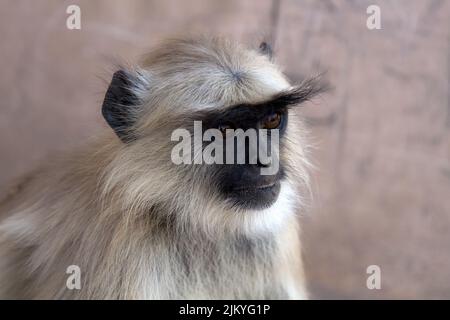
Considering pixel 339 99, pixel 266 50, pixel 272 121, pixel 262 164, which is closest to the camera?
pixel 262 164

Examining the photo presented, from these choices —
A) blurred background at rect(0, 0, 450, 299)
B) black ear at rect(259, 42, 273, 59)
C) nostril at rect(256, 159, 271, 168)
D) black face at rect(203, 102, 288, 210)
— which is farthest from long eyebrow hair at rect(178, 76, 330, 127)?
blurred background at rect(0, 0, 450, 299)

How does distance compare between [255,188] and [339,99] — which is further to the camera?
[339,99]

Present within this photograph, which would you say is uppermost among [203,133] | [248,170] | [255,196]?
[203,133]

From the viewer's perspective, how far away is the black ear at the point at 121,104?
262 centimetres

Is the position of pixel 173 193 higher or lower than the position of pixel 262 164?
lower

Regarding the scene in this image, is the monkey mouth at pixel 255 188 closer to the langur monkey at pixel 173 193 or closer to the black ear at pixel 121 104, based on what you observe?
the langur monkey at pixel 173 193

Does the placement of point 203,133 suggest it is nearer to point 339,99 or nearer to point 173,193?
point 173,193

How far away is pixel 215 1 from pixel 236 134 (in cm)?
162

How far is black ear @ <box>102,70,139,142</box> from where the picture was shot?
262 centimetres

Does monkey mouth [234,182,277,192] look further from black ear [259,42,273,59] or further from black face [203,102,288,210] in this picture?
black ear [259,42,273,59]

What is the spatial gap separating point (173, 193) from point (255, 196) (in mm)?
318

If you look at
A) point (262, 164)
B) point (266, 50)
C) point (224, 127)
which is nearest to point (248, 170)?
point (262, 164)

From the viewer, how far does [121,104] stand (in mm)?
2648

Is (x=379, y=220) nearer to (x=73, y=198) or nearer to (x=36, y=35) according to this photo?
(x=73, y=198)
